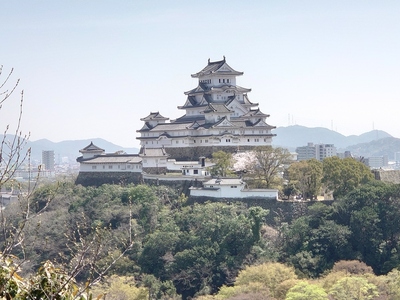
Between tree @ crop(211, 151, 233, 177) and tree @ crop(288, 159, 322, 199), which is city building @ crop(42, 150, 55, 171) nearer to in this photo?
tree @ crop(211, 151, 233, 177)

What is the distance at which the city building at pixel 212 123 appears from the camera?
37281 mm

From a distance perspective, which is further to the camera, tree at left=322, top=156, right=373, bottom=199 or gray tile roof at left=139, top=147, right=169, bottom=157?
gray tile roof at left=139, top=147, right=169, bottom=157

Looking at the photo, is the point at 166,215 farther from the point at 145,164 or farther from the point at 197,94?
the point at 197,94

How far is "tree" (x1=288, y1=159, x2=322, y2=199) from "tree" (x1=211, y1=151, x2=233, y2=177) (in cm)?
340

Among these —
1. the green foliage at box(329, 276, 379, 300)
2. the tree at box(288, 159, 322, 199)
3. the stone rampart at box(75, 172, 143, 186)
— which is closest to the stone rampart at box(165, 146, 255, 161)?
the stone rampart at box(75, 172, 143, 186)

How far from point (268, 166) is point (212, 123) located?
17.6 feet

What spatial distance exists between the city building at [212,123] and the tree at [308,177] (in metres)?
5.75

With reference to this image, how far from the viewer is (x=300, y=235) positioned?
1125 inches

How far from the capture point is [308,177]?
31.7 metres

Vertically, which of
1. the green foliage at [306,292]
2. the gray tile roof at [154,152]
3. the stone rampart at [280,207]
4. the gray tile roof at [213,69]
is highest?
the gray tile roof at [213,69]

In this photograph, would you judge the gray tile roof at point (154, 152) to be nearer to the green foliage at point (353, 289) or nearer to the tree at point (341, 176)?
the tree at point (341, 176)

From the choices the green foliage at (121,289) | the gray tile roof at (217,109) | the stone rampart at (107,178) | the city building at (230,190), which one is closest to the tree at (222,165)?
the city building at (230,190)

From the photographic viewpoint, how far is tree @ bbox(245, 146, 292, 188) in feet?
109

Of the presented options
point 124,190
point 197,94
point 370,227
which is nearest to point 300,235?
point 370,227
